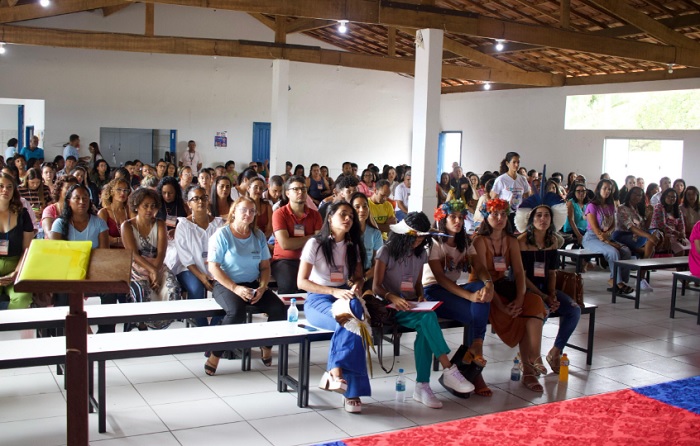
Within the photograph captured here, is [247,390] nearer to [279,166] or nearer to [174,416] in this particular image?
[174,416]

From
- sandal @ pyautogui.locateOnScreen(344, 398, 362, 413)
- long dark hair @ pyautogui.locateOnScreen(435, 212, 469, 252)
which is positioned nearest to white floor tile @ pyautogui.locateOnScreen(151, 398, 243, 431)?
sandal @ pyautogui.locateOnScreen(344, 398, 362, 413)

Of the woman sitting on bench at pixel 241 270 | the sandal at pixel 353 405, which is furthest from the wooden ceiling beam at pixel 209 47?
the sandal at pixel 353 405

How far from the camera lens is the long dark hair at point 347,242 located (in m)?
4.40

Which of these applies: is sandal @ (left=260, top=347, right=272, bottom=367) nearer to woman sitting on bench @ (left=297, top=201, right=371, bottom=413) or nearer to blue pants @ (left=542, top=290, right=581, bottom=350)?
woman sitting on bench @ (left=297, top=201, right=371, bottom=413)

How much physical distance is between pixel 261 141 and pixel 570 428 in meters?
13.8

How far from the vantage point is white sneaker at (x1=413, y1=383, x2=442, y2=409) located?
13.5 feet

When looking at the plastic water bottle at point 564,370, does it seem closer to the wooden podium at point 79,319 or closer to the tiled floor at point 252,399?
the tiled floor at point 252,399

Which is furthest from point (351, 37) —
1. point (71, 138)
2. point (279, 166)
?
point (71, 138)

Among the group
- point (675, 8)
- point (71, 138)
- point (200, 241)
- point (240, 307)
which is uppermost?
point (675, 8)

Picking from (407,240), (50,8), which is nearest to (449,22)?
(407,240)

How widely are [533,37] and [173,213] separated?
611 cm

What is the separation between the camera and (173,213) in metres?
6.07

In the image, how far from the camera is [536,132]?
54.2 ft

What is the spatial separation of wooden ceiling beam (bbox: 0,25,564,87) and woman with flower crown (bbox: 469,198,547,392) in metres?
8.60
